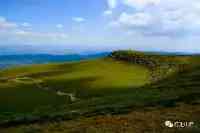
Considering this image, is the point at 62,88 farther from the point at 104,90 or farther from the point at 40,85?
the point at 104,90

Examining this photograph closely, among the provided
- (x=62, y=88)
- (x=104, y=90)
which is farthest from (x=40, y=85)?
(x=104, y=90)

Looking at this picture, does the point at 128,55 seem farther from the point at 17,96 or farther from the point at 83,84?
the point at 17,96

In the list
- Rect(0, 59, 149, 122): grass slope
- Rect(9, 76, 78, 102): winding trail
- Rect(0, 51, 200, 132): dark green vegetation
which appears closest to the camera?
Rect(0, 51, 200, 132): dark green vegetation

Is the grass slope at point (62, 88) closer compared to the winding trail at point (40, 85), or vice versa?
the grass slope at point (62, 88)

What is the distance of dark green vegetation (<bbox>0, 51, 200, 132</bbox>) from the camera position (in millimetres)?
40594

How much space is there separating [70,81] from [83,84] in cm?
732

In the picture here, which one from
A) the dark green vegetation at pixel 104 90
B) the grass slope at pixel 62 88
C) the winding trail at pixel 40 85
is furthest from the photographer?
the winding trail at pixel 40 85

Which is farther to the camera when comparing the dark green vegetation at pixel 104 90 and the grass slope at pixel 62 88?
the grass slope at pixel 62 88

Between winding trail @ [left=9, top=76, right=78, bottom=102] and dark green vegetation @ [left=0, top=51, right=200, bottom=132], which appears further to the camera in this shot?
winding trail @ [left=9, top=76, right=78, bottom=102]

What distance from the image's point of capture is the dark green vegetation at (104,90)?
133 feet

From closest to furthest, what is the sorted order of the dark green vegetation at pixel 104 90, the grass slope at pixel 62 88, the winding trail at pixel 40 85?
1. the dark green vegetation at pixel 104 90
2. the grass slope at pixel 62 88
3. the winding trail at pixel 40 85

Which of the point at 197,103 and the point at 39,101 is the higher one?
the point at 197,103

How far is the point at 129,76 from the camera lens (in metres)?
93.9

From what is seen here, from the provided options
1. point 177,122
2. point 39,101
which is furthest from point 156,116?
point 39,101
